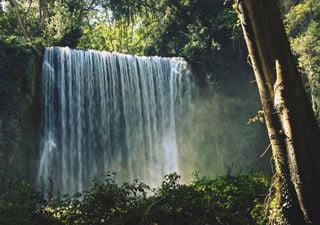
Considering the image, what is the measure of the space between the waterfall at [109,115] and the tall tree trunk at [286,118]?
48.7ft

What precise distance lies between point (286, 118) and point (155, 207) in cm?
241

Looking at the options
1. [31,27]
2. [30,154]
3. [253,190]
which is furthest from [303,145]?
[31,27]

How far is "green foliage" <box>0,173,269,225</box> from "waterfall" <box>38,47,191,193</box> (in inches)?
494

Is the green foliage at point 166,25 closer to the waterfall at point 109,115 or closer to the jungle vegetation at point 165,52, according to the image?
the jungle vegetation at point 165,52

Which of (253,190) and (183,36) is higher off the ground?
(183,36)

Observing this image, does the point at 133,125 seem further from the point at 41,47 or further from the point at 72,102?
the point at 41,47

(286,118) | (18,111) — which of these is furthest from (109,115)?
(286,118)

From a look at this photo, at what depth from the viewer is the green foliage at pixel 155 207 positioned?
6.40 metres

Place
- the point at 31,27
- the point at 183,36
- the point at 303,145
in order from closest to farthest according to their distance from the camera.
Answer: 1. the point at 303,145
2. the point at 183,36
3. the point at 31,27

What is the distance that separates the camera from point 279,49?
5.62 m

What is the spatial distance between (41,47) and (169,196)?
608 inches

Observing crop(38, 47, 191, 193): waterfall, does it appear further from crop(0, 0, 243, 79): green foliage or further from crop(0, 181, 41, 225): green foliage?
crop(0, 181, 41, 225): green foliage

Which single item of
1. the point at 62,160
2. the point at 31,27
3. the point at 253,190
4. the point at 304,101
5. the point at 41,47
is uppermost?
the point at 31,27

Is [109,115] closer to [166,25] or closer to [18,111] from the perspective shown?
[18,111]
